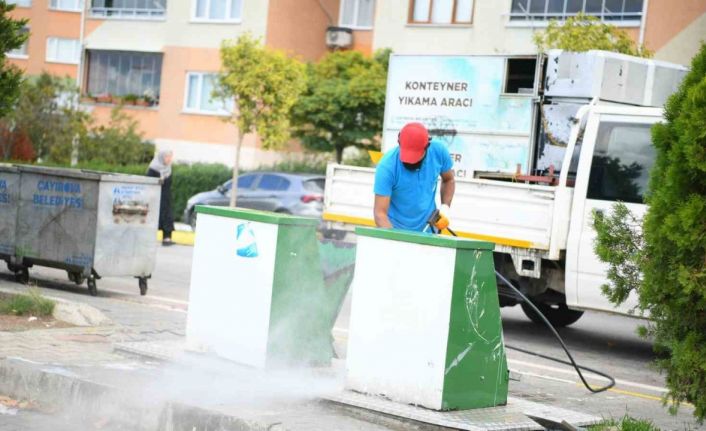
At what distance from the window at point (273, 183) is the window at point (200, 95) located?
1280 cm

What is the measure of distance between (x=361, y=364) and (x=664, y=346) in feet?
5.75

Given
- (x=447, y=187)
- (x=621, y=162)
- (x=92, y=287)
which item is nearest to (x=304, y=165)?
(x=92, y=287)

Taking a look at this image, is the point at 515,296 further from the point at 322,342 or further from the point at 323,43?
the point at 323,43

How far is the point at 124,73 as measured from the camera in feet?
137

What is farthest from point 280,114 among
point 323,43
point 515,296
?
point 515,296

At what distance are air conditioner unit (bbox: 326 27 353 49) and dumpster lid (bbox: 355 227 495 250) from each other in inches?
1258

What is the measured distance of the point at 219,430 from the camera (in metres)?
6.19

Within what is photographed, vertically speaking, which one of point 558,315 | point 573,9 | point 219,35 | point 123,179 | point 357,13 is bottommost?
point 558,315

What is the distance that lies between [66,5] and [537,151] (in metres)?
36.3

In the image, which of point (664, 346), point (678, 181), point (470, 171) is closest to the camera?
point (678, 181)

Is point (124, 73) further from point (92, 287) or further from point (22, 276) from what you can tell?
point (92, 287)

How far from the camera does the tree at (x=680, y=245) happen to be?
552 cm

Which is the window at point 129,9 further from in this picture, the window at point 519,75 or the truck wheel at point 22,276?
the truck wheel at point 22,276

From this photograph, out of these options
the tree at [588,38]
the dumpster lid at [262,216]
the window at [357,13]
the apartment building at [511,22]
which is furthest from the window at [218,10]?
the dumpster lid at [262,216]
